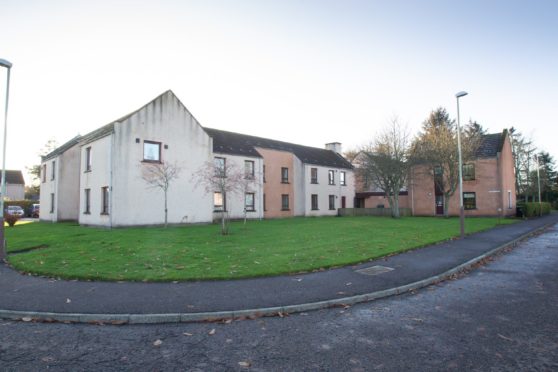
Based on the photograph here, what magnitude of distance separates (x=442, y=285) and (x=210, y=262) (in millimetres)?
6317

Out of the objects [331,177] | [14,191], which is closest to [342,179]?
[331,177]

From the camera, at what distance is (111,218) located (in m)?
21.7

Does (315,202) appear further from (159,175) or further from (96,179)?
(96,179)

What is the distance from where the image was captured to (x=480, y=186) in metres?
37.2

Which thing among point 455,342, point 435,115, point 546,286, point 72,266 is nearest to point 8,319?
point 72,266

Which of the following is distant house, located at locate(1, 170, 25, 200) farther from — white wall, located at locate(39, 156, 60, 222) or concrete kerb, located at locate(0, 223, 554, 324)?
concrete kerb, located at locate(0, 223, 554, 324)

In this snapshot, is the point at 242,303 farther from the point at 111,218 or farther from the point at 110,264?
the point at 111,218

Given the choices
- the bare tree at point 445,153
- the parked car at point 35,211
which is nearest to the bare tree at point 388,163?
the bare tree at point 445,153

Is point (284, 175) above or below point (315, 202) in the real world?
above

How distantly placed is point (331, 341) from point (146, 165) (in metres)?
21.6

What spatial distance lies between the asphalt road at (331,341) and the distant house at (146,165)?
12555 millimetres

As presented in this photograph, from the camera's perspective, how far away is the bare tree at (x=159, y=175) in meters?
23.2

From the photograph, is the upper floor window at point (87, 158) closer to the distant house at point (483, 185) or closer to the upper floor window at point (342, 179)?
the upper floor window at point (342, 179)

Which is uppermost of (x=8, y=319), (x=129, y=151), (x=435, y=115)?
(x=435, y=115)
